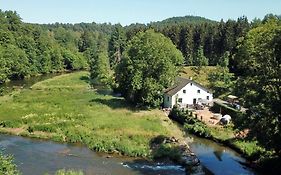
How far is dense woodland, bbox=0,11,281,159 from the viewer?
3294 cm

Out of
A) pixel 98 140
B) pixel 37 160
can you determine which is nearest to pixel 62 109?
pixel 98 140

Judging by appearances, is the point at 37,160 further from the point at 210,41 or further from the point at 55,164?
the point at 210,41

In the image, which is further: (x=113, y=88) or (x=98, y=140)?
(x=113, y=88)

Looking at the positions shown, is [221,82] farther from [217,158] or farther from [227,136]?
[217,158]

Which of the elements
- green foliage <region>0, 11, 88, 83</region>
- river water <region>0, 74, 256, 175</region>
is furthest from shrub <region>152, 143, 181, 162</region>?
green foliage <region>0, 11, 88, 83</region>

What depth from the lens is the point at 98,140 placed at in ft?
149

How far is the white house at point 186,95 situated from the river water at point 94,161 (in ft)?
67.4

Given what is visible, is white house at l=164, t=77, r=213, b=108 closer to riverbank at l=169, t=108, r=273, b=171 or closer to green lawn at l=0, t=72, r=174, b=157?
riverbank at l=169, t=108, r=273, b=171

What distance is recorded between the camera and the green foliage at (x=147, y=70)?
2525 inches

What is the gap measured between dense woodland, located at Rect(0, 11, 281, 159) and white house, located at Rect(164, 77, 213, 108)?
7.12 ft

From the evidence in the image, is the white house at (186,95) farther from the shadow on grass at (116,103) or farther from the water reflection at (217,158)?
the water reflection at (217,158)

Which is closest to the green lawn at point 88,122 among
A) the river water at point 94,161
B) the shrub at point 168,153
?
the shrub at point 168,153

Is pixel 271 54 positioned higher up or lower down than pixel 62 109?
higher up

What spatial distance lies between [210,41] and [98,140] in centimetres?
8604
